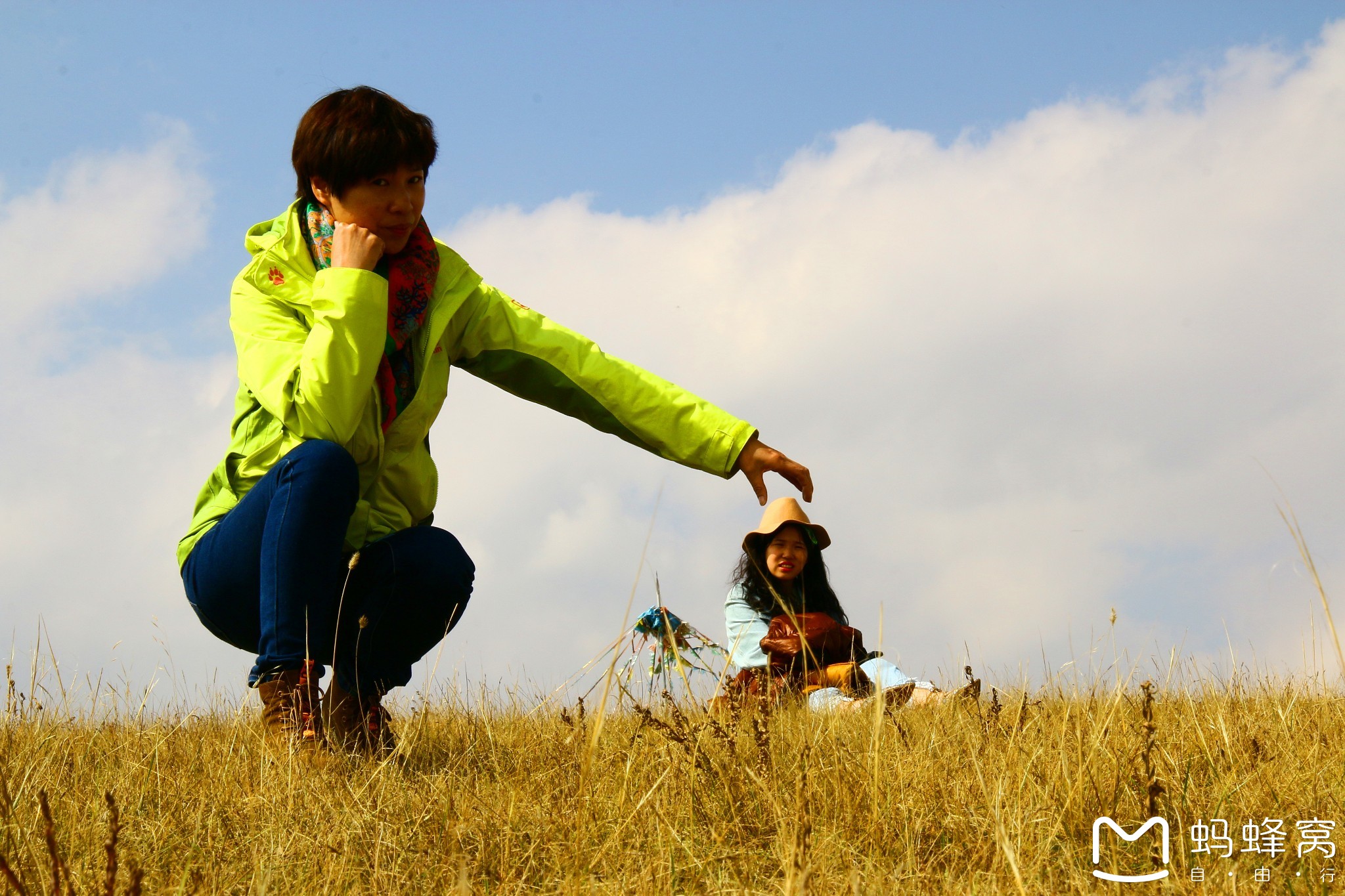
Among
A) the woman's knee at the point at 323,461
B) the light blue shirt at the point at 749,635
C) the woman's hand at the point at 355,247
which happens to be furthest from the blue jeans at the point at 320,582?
the light blue shirt at the point at 749,635

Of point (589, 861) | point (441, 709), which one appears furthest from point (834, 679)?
point (589, 861)

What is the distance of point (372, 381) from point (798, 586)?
3.44 m

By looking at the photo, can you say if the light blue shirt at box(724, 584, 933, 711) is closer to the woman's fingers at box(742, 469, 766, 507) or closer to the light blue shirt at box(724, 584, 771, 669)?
the light blue shirt at box(724, 584, 771, 669)

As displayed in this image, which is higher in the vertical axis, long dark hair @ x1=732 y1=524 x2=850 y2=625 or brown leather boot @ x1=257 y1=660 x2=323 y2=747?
long dark hair @ x1=732 y1=524 x2=850 y2=625

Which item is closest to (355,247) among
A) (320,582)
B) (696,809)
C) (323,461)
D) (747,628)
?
(323,461)

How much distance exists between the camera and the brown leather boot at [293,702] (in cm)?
281

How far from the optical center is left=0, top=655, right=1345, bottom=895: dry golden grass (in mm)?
1947

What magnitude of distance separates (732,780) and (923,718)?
1598 mm

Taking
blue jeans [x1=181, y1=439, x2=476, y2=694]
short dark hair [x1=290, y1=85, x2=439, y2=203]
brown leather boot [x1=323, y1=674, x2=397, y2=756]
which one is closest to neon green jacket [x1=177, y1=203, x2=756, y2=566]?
blue jeans [x1=181, y1=439, x2=476, y2=694]

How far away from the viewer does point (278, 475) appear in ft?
9.70

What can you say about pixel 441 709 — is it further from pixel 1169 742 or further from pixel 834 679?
pixel 1169 742

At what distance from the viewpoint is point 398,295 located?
A: 3.18m

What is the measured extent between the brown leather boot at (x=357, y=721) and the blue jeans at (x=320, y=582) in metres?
0.04

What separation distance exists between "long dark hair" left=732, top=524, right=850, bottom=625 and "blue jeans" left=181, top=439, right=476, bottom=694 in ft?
8.43
